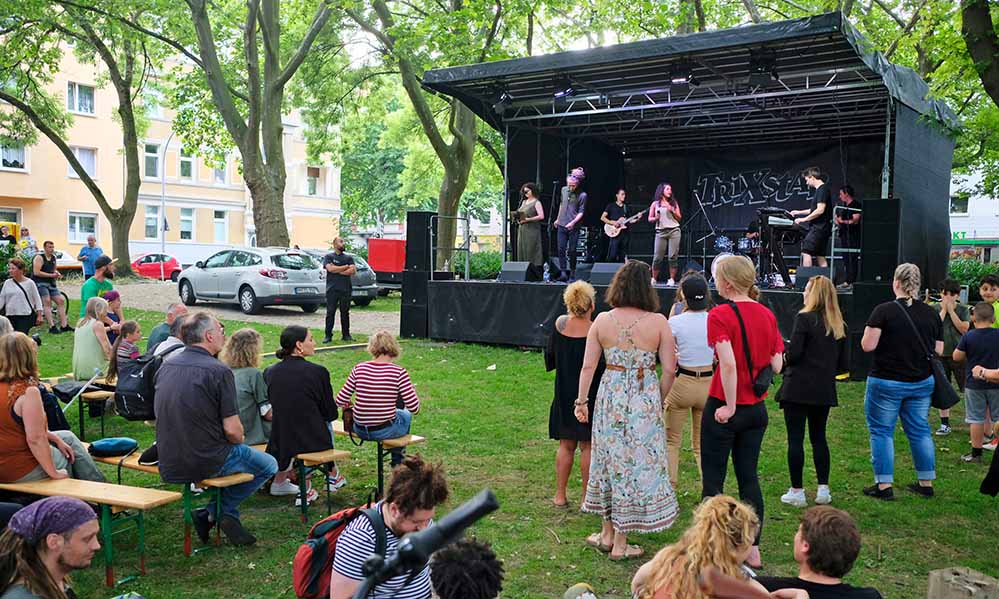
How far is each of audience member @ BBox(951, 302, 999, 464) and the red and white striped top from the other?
4344 millimetres

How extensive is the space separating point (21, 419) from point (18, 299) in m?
8.56

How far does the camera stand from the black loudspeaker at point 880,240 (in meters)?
10.2

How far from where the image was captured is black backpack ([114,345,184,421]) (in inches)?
213

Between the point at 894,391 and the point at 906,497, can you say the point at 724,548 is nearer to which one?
the point at 894,391

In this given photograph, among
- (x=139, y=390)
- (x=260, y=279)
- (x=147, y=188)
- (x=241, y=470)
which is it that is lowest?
(x=241, y=470)

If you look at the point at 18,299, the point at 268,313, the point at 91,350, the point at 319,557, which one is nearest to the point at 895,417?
the point at 319,557

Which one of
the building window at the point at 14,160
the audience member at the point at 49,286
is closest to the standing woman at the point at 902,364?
the audience member at the point at 49,286

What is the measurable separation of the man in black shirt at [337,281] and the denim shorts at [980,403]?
8.50m

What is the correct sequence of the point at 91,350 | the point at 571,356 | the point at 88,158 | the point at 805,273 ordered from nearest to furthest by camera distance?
1. the point at 571,356
2. the point at 91,350
3. the point at 805,273
4. the point at 88,158

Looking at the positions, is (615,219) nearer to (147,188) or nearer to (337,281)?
(337,281)

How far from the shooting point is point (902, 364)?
18.6 ft

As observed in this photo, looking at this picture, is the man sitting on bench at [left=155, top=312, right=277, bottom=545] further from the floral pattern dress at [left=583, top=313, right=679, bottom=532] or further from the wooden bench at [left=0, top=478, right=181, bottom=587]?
the floral pattern dress at [left=583, top=313, right=679, bottom=532]

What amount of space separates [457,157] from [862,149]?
30.6 ft

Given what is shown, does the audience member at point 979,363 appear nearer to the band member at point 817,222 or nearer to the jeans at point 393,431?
the jeans at point 393,431
